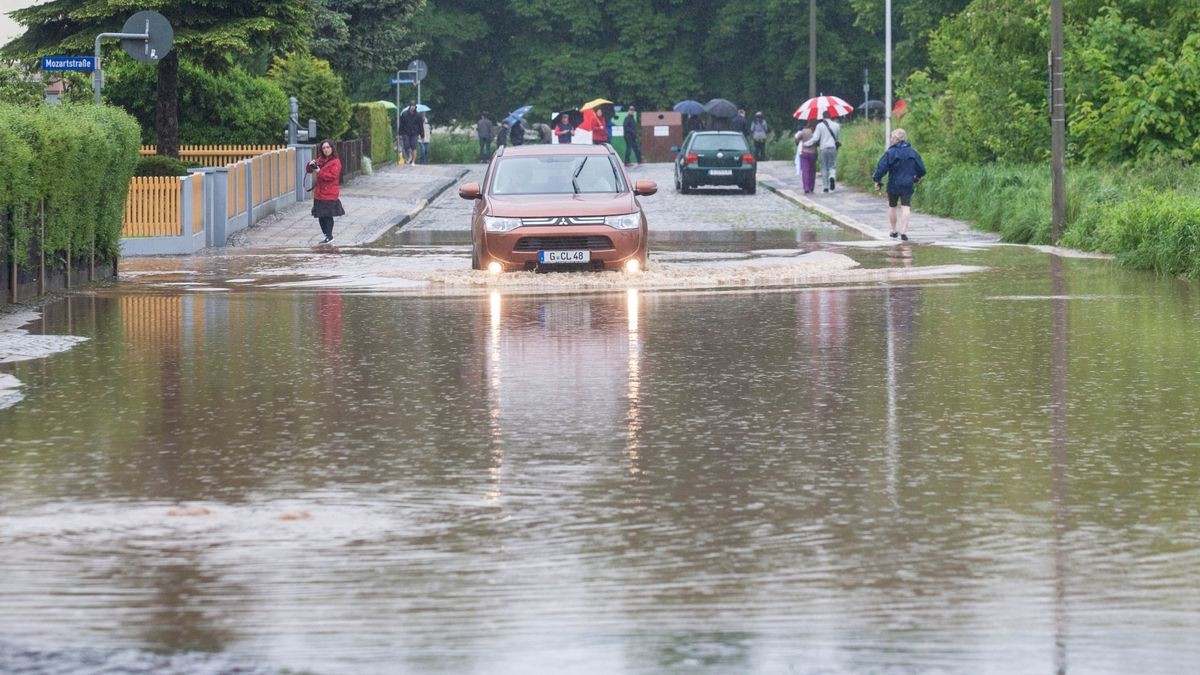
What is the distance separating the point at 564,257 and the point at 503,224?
74cm

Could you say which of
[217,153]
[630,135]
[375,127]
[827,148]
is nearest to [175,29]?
[217,153]

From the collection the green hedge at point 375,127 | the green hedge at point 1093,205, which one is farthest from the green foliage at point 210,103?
the green hedge at point 1093,205

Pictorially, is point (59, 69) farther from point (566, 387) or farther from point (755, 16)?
point (755, 16)

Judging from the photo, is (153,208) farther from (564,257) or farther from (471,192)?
(564,257)

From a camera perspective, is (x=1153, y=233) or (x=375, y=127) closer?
(x=1153, y=233)

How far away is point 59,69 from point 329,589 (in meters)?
18.7

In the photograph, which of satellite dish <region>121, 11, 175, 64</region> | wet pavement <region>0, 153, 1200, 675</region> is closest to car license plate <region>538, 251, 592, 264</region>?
wet pavement <region>0, 153, 1200, 675</region>

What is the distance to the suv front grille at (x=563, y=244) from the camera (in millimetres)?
22344

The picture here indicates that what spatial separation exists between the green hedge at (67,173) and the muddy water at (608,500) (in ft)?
8.12

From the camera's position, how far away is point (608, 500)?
29.1 ft

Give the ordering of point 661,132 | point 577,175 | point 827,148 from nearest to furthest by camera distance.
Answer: point 577,175, point 827,148, point 661,132

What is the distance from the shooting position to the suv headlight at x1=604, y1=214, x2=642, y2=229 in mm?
22344

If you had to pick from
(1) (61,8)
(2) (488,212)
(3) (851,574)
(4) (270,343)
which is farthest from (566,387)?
(1) (61,8)

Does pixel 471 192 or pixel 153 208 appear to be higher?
pixel 471 192
